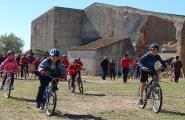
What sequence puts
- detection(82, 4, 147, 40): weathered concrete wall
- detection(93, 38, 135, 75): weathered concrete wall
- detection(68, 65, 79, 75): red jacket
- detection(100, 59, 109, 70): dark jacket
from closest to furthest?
detection(68, 65, 79, 75): red jacket < detection(100, 59, 109, 70): dark jacket < detection(93, 38, 135, 75): weathered concrete wall < detection(82, 4, 147, 40): weathered concrete wall

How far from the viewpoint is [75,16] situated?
57.9 metres

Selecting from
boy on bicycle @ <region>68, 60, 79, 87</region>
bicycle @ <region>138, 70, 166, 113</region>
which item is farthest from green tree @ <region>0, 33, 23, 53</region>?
bicycle @ <region>138, 70, 166, 113</region>

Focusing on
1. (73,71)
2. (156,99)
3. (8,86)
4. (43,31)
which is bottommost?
(156,99)

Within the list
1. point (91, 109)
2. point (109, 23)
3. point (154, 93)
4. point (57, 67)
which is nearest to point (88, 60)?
point (109, 23)

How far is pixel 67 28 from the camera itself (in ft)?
189

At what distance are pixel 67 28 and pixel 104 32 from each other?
18.6 feet

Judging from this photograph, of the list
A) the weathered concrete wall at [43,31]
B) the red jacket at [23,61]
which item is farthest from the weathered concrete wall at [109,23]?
the red jacket at [23,61]

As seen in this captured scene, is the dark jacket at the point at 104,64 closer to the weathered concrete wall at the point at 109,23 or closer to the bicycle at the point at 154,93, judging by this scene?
the weathered concrete wall at the point at 109,23

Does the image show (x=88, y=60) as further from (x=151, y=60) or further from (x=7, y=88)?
(x=151, y=60)

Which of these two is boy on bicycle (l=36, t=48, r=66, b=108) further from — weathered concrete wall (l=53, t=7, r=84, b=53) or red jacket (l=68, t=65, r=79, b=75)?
weathered concrete wall (l=53, t=7, r=84, b=53)

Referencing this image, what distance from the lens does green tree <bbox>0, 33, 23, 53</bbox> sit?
111m

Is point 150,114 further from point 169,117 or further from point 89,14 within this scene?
point 89,14

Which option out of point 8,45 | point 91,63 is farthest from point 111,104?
point 8,45

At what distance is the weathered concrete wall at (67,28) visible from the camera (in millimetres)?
57062
